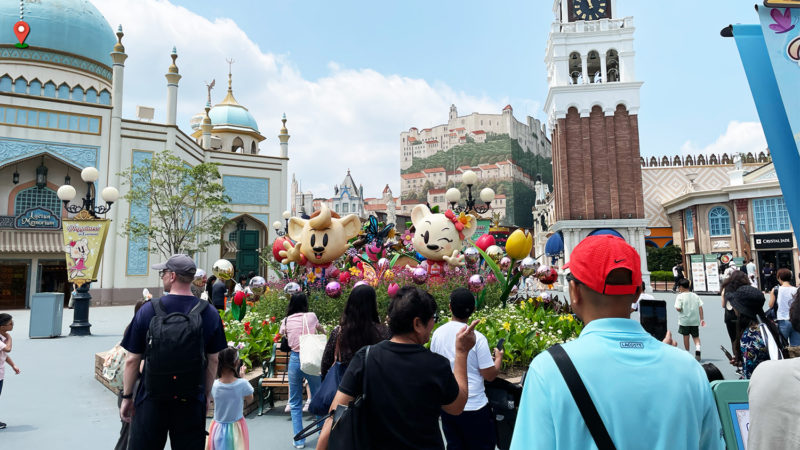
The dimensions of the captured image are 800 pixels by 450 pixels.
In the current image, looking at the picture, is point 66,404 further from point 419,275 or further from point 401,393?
point 401,393

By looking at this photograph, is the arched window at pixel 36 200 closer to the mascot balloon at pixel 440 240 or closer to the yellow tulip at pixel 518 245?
the mascot balloon at pixel 440 240

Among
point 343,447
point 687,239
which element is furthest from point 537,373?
point 687,239

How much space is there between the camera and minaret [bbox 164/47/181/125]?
2423 cm

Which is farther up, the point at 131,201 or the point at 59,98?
the point at 59,98

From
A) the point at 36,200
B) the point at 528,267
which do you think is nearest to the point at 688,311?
the point at 528,267

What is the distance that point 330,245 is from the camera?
29.6ft

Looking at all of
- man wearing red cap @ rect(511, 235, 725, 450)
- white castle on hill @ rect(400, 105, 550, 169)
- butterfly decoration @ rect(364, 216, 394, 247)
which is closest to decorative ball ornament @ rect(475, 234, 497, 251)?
butterfly decoration @ rect(364, 216, 394, 247)

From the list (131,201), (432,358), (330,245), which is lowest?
(432,358)

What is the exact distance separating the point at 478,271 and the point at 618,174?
2667 centimetres

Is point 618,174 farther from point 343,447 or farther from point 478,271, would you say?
point 343,447

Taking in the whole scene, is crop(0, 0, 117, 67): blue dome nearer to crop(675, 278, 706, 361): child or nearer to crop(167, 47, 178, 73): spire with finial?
crop(167, 47, 178, 73): spire with finial

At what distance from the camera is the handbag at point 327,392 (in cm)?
314

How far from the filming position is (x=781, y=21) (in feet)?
7.59

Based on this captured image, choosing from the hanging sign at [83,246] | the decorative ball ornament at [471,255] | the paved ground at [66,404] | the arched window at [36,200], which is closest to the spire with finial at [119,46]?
the arched window at [36,200]
